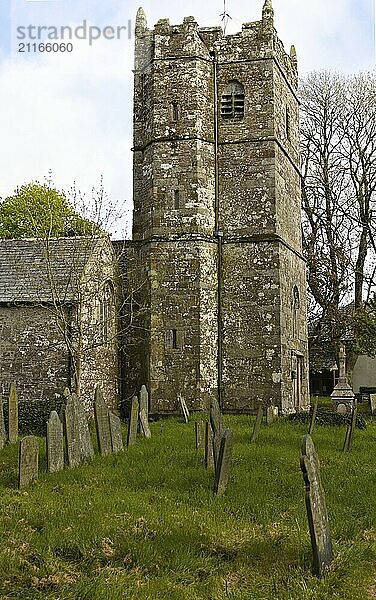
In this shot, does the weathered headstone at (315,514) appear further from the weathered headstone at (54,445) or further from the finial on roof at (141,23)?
the finial on roof at (141,23)

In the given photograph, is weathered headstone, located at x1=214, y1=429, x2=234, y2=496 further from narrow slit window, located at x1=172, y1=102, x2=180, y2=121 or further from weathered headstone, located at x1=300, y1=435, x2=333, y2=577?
narrow slit window, located at x1=172, y1=102, x2=180, y2=121

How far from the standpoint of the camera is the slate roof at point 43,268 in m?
23.4

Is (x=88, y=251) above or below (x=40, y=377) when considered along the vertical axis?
above

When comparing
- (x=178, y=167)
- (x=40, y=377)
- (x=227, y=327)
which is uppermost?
(x=178, y=167)

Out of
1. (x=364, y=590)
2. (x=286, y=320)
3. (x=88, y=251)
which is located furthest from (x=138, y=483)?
(x=286, y=320)

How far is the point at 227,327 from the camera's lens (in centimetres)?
2603

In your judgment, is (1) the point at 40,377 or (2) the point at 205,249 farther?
(2) the point at 205,249

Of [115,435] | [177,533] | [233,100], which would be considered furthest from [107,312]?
[177,533]

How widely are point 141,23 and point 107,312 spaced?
11627 mm

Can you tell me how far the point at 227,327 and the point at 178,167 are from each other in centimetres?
596

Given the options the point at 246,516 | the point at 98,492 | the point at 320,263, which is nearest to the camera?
the point at 246,516

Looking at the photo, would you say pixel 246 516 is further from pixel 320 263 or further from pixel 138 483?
pixel 320 263

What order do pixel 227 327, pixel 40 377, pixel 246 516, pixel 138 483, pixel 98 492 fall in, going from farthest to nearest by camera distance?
pixel 227 327 → pixel 40 377 → pixel 138 483 → pixel 98 492 → pixel 246 516

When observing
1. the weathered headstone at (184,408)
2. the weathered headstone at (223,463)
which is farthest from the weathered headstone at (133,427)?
the weathered headstone at (184,408)
